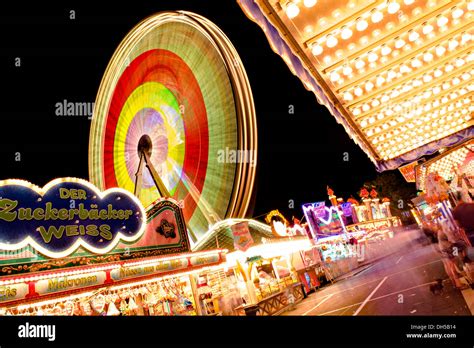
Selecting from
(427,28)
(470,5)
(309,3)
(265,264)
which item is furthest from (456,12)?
(265,264)

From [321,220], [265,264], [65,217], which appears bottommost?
[265,264]

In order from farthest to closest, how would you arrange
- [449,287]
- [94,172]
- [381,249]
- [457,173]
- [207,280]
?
1. [381,249]
2. [94,172]
3. [207,280]
4. [457,173]
5. [449,287]

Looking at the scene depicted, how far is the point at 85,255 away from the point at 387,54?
26.7 feet

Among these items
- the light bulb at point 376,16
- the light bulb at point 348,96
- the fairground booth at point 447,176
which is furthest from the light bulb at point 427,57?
the fairground booth at point 447,176

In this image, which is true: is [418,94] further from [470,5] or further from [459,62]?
[470,5]

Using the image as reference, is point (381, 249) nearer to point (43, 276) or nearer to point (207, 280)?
point (207, 280)

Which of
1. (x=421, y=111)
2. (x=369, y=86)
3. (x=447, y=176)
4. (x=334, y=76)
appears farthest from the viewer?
(x=447, y=176)

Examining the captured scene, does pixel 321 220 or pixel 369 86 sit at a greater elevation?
pixel 321 220

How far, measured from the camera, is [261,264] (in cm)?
1725

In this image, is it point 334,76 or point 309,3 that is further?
point 334,76

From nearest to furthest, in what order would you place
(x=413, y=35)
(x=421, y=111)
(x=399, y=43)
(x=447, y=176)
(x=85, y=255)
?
(x=413, y=35) → (x=399, y=43) → (x=421, y=111) → (x=85, y=255) → (x=447, y=176)

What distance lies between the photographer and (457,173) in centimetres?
1003
